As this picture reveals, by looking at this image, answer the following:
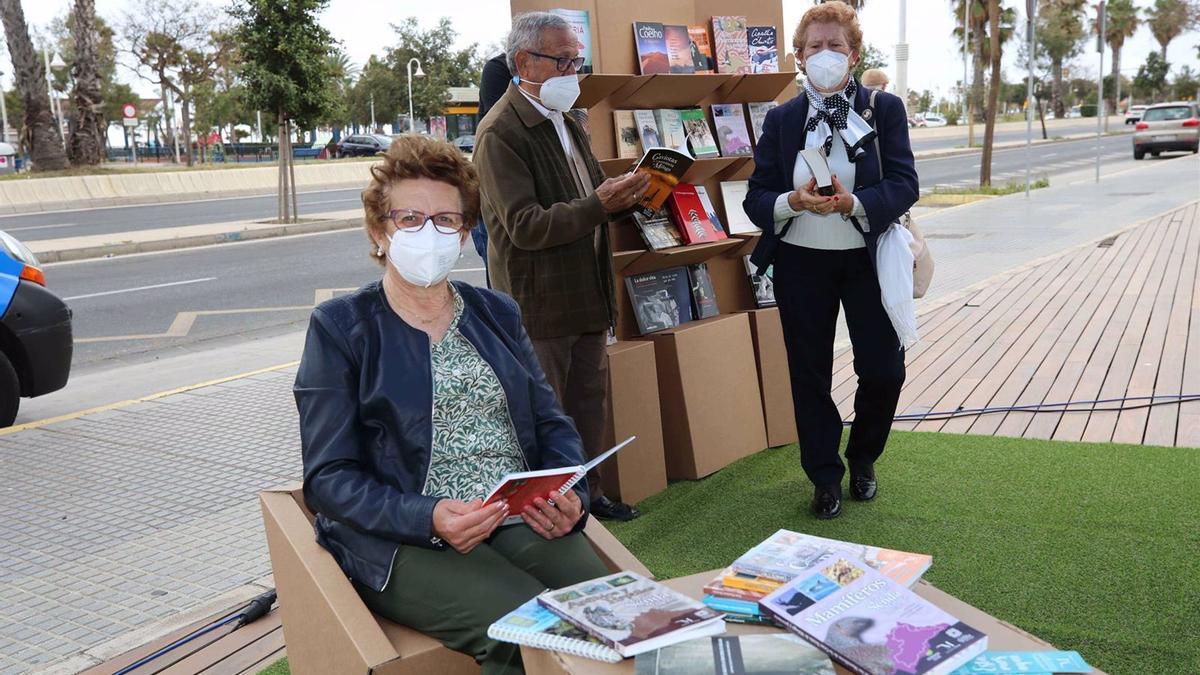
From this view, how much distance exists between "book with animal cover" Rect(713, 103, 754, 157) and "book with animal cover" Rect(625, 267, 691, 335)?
64 centimetres

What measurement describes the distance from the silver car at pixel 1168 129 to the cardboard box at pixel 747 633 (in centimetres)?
3185

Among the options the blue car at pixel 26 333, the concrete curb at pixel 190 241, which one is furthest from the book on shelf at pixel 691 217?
the concrete curb at pixel 190 241

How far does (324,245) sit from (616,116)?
39.8 ft

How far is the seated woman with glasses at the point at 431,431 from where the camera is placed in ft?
7.83

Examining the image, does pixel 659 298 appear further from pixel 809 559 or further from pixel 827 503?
pixel 809 559

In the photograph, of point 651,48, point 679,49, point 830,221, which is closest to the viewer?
point 830,221

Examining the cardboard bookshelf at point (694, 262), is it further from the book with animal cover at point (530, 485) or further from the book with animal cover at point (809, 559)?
the book with animal cover at point (809, 559)

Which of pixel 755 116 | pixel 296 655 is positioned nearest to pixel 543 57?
pixel 755 116

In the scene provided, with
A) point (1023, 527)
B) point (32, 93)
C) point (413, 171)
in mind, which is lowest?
point (1023, 527)

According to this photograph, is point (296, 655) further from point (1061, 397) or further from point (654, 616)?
point (1061, 397)

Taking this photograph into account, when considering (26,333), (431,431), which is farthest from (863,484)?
(26,333)

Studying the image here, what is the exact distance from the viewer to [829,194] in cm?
393

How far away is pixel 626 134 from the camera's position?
4703 mm

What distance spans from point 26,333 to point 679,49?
415 cm
